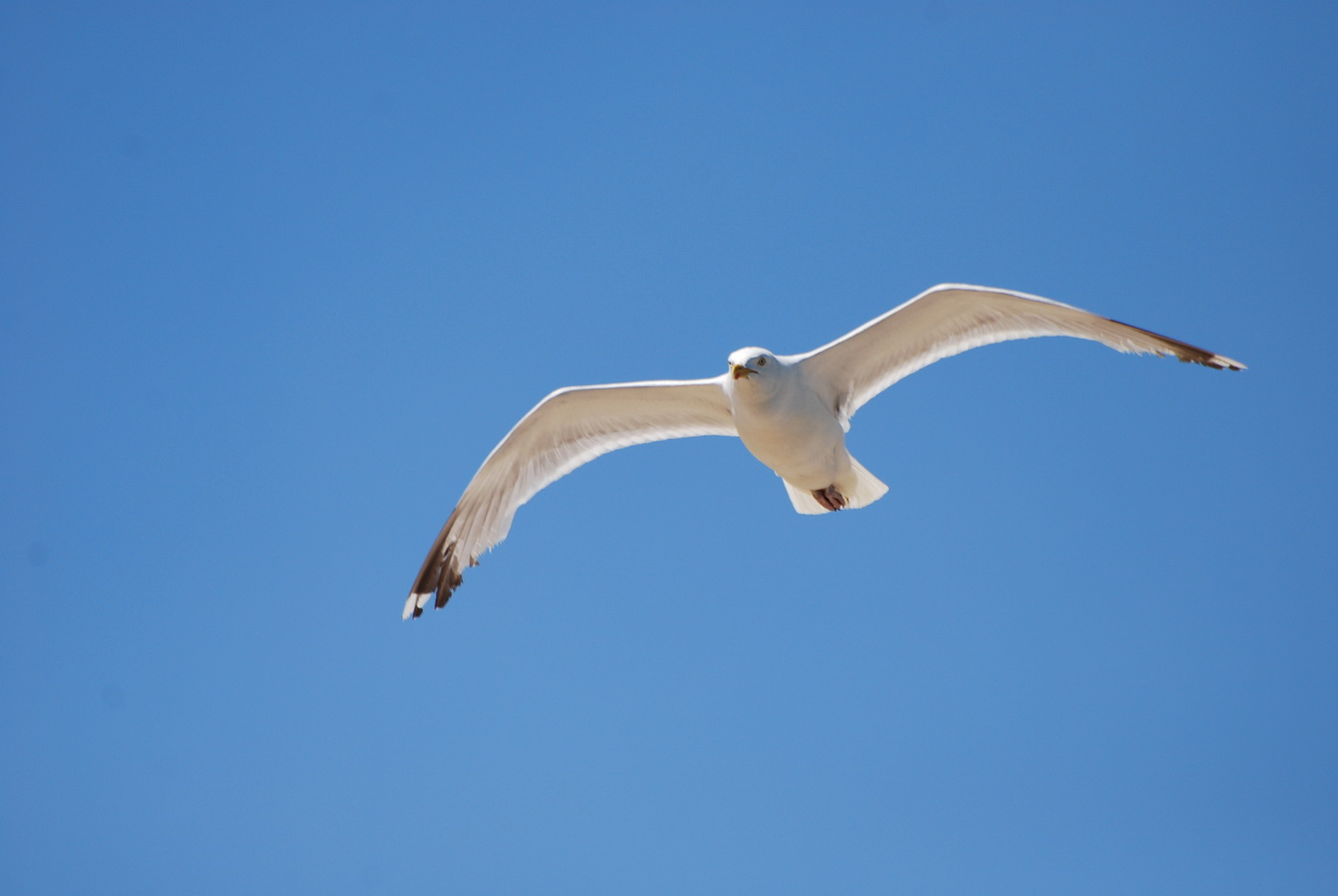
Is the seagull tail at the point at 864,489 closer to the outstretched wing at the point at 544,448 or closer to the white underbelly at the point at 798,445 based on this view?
the white underbelly at the point at 798,445

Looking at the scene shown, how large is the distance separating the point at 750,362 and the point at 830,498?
1431 millimetres

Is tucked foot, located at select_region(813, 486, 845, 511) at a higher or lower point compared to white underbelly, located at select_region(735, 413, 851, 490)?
higher

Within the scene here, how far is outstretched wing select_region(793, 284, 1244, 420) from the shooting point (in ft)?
22.0

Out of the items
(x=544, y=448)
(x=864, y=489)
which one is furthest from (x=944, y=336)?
(x=544, y=448)

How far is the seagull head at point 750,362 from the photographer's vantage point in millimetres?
6242

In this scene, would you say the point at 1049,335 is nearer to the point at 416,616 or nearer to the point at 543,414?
the point at 543,414

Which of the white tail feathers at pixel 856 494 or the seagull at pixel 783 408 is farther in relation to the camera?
→ the white tail feathers at pixel 856 494

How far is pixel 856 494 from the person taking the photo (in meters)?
7.31

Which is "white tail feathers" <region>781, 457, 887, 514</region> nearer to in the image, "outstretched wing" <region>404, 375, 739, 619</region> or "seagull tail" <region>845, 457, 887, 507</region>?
"seagull tail" <region>845, 457, 887, 507</region>

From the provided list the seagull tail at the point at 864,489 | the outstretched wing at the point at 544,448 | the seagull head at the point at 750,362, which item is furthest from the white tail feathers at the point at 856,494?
the seagull head at the point at 750,362

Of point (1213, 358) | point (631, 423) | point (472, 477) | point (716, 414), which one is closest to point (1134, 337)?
point (1213, 358)

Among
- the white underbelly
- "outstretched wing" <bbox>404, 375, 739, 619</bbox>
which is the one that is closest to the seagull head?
the white underbelly

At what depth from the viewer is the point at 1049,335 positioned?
694 cm

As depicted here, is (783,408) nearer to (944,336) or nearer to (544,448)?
(944,336)
